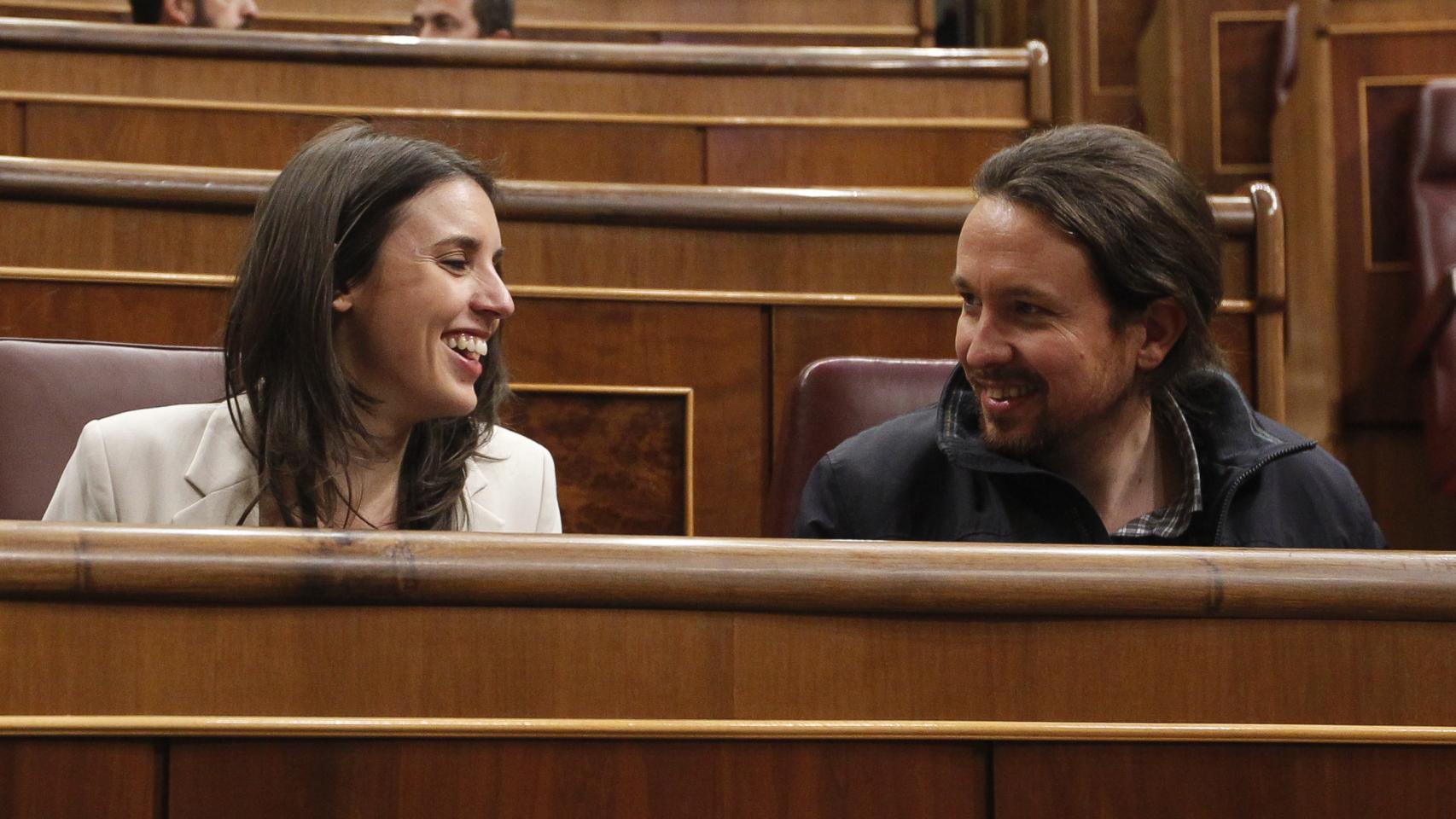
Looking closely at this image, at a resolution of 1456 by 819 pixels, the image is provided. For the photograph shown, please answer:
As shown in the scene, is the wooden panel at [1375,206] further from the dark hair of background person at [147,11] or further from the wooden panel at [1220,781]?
the dark hair of background person at [147,11]

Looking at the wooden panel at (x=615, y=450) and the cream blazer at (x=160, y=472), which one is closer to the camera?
the cream blazer at (x=160, y=472)

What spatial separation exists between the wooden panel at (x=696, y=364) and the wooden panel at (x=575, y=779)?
1.35 ft

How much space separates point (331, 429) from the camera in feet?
1.77

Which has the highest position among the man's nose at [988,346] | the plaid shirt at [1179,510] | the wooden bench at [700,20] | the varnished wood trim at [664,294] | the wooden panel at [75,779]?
the wooden bench at [700,20]

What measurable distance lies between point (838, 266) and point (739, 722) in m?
0.48

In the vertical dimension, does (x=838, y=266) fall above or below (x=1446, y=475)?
above

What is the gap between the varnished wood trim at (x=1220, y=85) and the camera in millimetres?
1248

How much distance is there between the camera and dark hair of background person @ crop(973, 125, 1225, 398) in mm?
550

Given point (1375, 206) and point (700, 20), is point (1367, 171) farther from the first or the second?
point (700, 20)

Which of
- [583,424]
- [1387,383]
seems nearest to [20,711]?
[583,424]

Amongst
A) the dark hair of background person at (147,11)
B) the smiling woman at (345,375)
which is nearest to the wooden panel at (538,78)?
the dark hair of background person at (147,11)

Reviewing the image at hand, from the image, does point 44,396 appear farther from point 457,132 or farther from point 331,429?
point 457,132

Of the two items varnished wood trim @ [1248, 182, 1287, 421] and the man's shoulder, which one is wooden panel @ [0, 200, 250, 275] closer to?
the man's shoulder

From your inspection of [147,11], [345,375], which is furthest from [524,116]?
[345,375]
